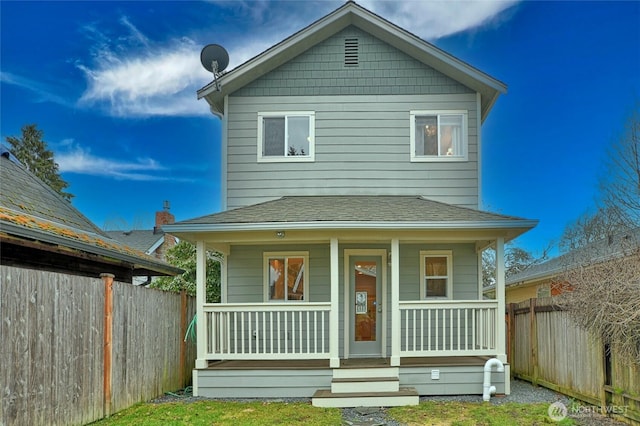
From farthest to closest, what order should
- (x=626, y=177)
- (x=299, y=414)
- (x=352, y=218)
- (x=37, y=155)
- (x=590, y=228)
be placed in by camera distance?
(x=37, y=155) < (x=590, y=228) < (x=626, y=177) < (x=352, y=218) < (x=299, y=414)

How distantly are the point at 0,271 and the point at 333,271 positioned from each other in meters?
4.99

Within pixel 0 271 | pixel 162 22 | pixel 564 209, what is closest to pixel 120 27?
pixel 162 22

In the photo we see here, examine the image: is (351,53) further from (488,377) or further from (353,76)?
(488,377)

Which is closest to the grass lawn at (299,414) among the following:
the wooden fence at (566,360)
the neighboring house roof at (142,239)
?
the wooden fence at (566,360)

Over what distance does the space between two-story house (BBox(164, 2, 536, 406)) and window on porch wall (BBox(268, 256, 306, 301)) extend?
0.8 inches

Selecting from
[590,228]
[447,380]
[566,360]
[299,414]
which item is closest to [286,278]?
[299,414]

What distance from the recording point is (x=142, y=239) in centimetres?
2369

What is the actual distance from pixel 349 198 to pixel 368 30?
3.76 meters

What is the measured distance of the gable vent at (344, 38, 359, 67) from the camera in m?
10.9

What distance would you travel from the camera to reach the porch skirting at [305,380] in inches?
326

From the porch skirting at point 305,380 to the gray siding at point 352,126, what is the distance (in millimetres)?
3627

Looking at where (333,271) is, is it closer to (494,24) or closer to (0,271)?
(0,271)

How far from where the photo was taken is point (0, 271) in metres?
4.64

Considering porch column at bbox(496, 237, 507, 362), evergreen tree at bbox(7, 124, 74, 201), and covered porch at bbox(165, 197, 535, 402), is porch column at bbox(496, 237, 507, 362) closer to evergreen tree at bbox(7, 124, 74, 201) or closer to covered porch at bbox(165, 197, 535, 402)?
covered porch at bbox(165, 197, 535, 402)
